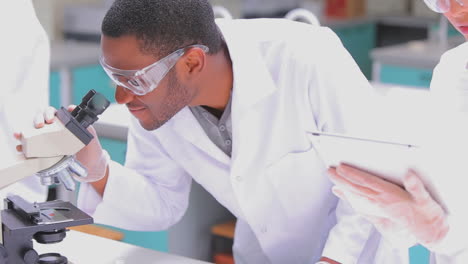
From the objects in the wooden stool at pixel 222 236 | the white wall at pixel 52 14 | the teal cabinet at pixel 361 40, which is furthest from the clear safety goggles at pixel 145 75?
the teal cabinet at pixel 361 40

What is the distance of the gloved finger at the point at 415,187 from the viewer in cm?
147

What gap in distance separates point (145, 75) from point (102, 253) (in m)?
0.44

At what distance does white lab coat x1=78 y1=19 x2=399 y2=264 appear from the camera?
1.96m

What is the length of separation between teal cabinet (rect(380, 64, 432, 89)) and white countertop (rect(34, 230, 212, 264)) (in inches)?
121

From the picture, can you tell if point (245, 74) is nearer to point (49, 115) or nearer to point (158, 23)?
point (158, 23)

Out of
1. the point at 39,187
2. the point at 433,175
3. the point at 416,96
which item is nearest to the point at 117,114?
the point at 39,187

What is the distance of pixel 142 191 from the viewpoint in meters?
2.17

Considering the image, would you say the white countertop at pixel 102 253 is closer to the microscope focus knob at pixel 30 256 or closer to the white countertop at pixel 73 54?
the microscope focus knob at pixel 30 256

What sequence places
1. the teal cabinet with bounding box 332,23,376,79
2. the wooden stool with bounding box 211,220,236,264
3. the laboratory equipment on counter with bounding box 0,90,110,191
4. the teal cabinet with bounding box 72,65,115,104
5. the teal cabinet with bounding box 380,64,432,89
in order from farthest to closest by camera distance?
the teal cabinet with bounding box 332,23,376,79 < the teal cabinet with bounding box 72,65,115,104 < the teal cabinet with bounding box 380,64,432,89 < the wooden stool with bounding box 211,220,236,264 < the laboratory equipment on counter with bounding box 0,90,110,191

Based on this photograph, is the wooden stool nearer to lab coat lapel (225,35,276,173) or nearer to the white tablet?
lab coat lapel (225,35,276,173)

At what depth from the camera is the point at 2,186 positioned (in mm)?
1641

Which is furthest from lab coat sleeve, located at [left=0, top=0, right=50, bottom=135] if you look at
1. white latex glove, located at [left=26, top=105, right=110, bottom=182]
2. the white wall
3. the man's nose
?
the white wall

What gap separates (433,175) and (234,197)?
713 millimetres

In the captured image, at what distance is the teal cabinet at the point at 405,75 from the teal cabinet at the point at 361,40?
1856 mm
